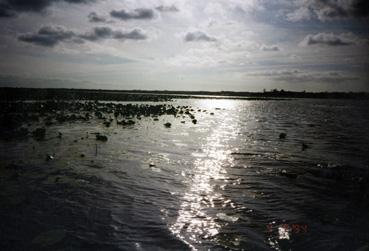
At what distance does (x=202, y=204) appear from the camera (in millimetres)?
7684

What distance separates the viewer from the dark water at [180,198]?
576 cm

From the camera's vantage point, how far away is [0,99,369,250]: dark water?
5762 millimetres

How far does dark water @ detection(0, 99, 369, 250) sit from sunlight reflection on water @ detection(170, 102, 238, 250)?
0.9 inches

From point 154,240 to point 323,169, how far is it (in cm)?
826

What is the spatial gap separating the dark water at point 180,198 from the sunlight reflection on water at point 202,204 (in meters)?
0.02

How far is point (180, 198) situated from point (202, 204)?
26.7 inches

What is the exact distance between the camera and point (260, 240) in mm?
5777
